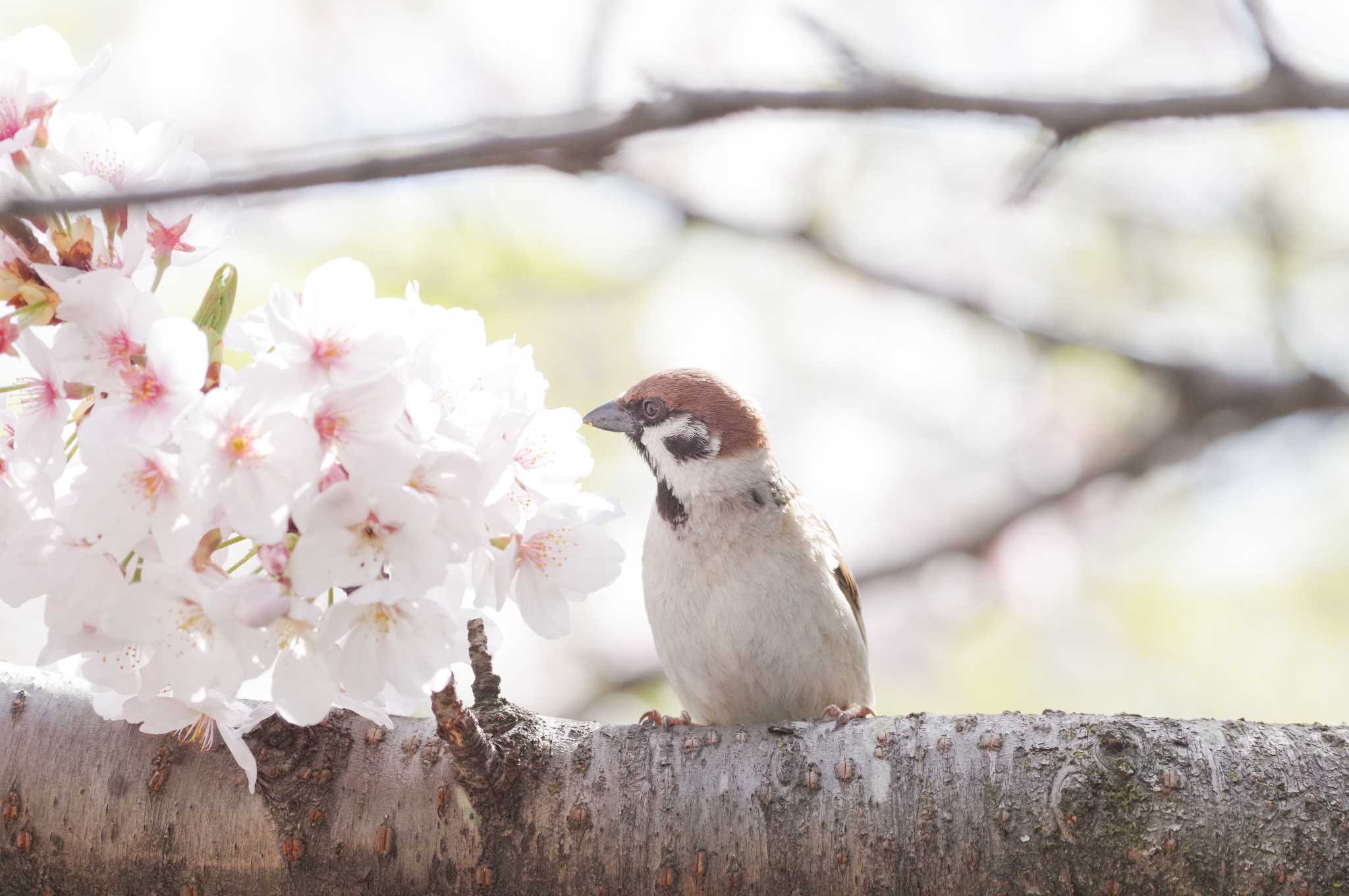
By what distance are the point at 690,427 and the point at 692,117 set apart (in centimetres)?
256

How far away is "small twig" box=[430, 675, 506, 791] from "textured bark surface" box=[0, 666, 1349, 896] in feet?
0.11

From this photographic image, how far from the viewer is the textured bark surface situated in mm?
1961

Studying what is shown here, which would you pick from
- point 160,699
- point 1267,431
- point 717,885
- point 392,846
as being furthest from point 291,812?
point 1267,431

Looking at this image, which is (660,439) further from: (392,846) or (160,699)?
(160,699)

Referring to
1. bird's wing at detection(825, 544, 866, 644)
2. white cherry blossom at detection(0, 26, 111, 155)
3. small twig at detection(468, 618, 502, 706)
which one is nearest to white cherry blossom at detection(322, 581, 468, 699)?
small twig at detection(468, 618, 502, 706)

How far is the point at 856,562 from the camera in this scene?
5.70 metres

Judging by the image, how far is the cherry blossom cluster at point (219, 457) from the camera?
4.88 ft

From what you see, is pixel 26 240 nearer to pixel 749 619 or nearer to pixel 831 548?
pixel 749 619

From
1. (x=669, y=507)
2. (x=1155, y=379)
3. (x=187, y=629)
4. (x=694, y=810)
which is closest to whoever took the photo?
(x=187, y=629)

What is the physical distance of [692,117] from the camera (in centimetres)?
107

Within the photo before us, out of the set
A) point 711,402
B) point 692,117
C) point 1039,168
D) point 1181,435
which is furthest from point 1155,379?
point 692,117

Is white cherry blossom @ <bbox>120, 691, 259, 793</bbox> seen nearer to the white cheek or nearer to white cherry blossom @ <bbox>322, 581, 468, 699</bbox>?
white cherry blossom @ <bbox>322, 581, 468, 699</bbox>

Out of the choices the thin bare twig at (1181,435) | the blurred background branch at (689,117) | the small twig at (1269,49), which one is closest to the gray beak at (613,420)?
the thin bare twig at (1181,435)

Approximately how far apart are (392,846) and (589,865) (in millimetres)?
343
